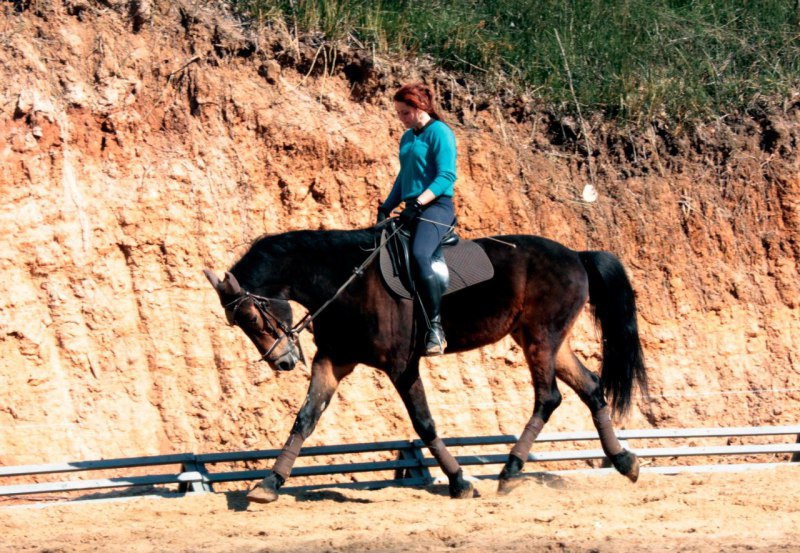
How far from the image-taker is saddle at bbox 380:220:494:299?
7.86 m

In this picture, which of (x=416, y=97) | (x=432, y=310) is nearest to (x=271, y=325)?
(x=432, y=310)

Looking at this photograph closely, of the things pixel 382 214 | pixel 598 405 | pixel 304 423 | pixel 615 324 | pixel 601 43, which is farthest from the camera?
pixel 601 43

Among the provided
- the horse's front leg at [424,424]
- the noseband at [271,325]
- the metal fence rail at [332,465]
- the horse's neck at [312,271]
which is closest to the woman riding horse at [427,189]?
the horse's front leg at [424,424]

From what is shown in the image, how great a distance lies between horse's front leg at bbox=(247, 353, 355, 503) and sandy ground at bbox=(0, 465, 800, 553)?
0.51 ft

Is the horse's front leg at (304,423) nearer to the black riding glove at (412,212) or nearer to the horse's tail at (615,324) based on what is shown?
the black riding glove at (412,212)

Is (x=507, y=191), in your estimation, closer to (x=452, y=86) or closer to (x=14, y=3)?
(x=452, y=86)

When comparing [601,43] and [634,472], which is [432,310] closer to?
[634,472]

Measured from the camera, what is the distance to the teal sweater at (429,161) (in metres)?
7.86

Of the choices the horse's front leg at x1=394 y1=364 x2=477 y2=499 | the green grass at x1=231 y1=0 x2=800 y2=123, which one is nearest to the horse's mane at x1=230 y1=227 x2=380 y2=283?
the horse's front leg at x1=394 y1=364 x2=477 y2=499

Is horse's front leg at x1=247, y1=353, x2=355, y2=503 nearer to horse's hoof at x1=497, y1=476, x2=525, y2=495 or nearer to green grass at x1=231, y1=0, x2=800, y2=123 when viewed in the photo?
horse's hoof at x1=497, y1=476, x2=525, y2=495

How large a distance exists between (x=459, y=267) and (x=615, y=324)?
1671mm

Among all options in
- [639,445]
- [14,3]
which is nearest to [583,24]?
[639,445]

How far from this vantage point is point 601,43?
41.7ft

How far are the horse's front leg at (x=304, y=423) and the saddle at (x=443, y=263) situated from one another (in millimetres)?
763
